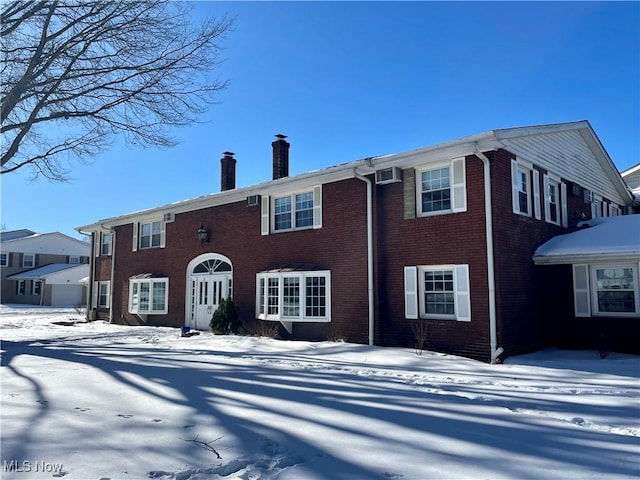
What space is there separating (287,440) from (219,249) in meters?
13.1

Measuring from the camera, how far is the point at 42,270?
141 feet

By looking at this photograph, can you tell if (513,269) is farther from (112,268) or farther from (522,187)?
(112,268)

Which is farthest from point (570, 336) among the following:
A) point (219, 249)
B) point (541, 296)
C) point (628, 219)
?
point (219, 249)

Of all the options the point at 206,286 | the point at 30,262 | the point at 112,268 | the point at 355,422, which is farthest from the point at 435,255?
the point at 30,262

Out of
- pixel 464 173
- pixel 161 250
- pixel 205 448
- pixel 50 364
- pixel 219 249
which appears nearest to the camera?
pixel 205 448

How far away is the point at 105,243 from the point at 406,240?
1768cm

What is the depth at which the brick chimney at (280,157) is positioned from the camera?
17.4 metres

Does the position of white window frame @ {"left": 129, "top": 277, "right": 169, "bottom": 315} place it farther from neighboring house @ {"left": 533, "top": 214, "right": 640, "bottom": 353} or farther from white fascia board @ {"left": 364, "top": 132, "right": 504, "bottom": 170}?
neighboring house @ {"left": 533, "top": 214, "right": 640, "bottom": 353}

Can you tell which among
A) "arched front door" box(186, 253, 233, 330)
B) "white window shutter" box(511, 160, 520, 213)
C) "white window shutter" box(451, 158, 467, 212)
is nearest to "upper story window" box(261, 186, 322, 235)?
"arched front door" box(186, 253, 233, 330)

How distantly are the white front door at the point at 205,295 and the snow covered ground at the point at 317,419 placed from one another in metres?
7.11

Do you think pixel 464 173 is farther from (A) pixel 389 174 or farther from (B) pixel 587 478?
(B) pixel 587 478

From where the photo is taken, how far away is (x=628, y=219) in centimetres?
1309

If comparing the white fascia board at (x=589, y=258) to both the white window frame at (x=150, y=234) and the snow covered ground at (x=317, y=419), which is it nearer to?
the snow covered ground at (x=317, y=419)

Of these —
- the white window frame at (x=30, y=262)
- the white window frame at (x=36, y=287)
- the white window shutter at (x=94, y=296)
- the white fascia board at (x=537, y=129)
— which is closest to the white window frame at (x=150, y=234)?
the white window shutter at (x=94, y=296)
